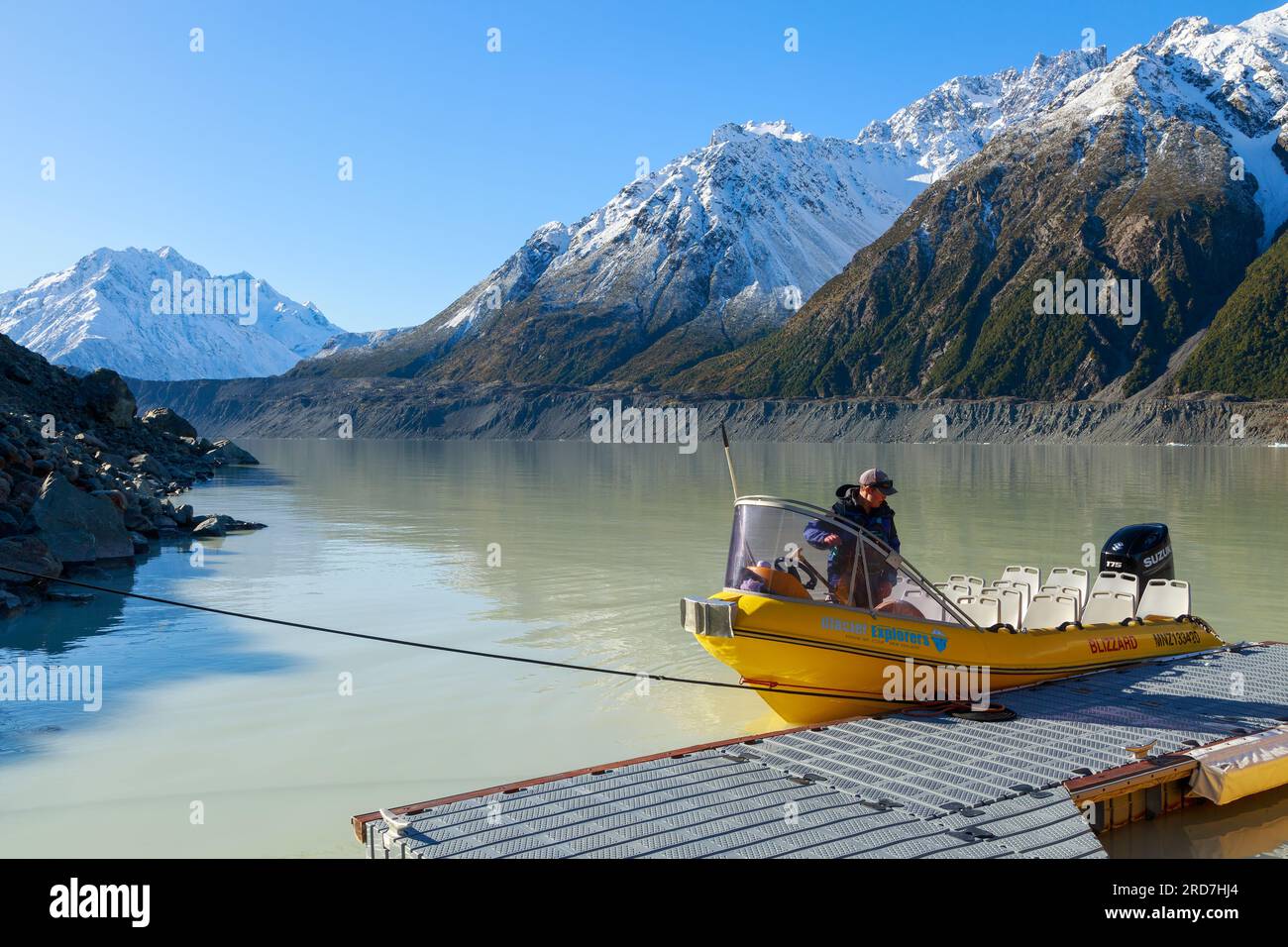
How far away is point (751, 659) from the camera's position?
11.0 meters

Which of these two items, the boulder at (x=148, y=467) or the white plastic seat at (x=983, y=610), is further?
the boulder at (x=148, y=467)

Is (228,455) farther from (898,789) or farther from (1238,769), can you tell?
(1238,769)

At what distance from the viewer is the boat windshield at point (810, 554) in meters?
11.3

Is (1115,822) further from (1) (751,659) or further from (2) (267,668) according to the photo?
(2) (267,668)

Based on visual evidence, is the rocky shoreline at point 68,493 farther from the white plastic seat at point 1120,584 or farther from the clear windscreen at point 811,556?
the white plastic seat at point 1120,584

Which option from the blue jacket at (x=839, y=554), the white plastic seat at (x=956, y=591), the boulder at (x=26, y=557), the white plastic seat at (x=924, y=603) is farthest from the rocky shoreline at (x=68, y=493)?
the white plastic seat at (x=956, y=591)

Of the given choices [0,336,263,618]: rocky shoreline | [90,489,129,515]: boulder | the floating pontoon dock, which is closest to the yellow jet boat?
the floating pontoon dock

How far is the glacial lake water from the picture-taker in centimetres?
1002

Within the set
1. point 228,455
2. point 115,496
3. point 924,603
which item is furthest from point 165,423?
point 924,603

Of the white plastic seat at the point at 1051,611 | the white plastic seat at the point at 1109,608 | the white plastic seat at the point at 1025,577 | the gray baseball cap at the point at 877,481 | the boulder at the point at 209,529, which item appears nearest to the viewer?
the gray baseball cap at the point at 877,481

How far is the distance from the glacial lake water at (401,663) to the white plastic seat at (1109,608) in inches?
174

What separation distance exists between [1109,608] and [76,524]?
22.3m

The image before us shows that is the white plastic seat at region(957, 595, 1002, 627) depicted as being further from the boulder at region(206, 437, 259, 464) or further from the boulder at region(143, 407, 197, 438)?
the boulder at region(143, 407, 197, 438)

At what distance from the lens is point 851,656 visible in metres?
11.0
